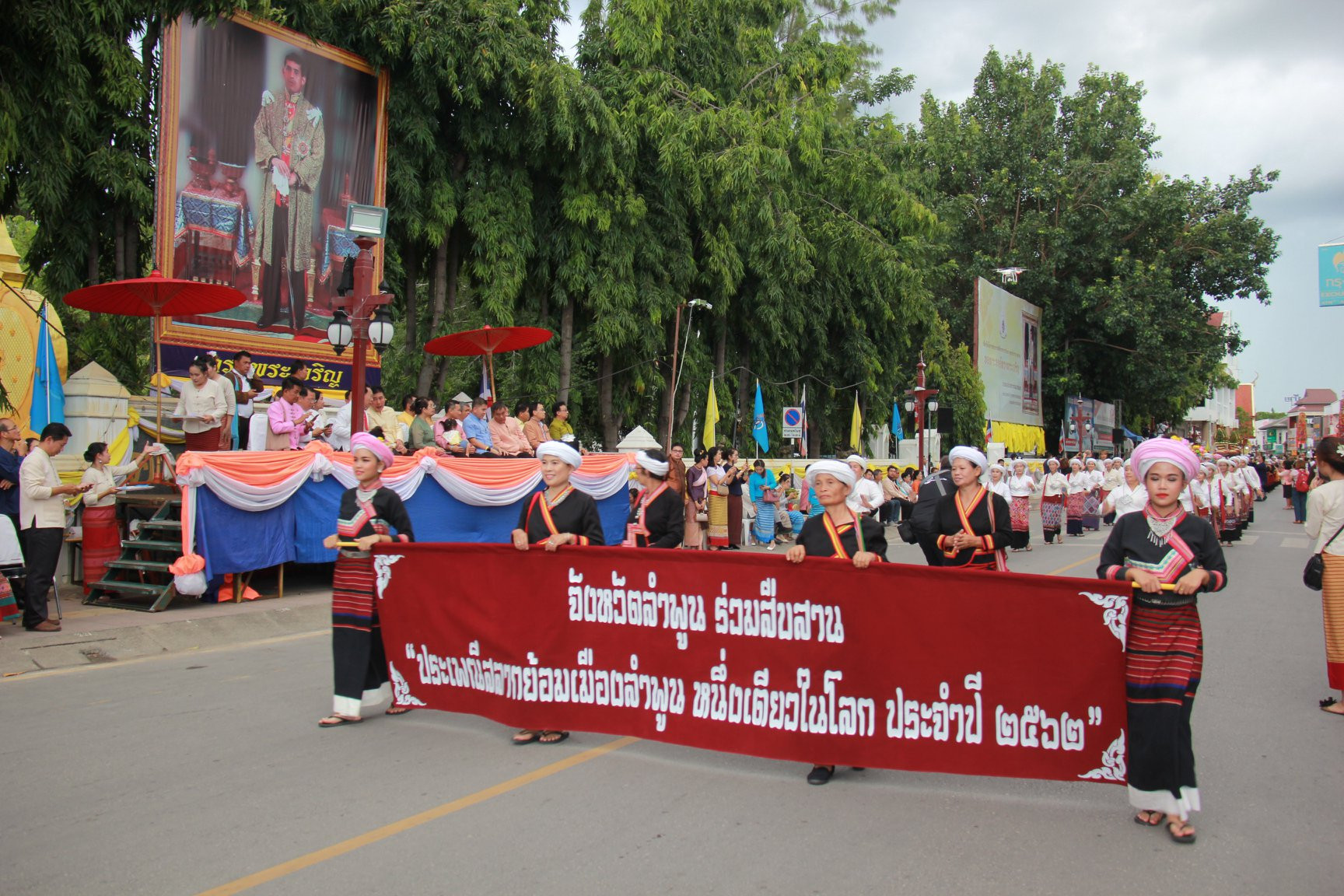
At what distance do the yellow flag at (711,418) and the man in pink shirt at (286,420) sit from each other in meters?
12.3

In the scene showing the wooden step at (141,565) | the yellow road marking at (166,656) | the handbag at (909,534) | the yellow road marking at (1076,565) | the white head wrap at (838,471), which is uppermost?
the white head wrap at (838,471)

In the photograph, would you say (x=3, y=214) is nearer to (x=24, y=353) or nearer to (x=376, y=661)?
(x=24, y=353)

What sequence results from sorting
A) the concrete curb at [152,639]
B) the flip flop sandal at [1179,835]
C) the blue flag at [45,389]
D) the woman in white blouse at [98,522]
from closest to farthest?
the flip flop sandal at [1179,835] → the concrete curb at [152,639] → the woman in white blouse at [98,522] → the blue flag at [45,389]

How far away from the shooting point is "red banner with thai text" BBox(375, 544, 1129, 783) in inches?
186

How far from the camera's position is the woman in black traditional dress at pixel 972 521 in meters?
6.09

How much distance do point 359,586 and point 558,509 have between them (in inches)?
53.9

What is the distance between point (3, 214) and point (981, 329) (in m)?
33.3

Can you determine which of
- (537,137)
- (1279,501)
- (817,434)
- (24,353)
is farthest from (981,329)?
(24,353)

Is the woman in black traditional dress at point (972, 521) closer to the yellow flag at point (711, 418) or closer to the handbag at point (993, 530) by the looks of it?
the handbag at point (993, 530)

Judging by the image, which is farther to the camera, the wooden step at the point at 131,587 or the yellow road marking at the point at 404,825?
the wooden step at the point at 131,587

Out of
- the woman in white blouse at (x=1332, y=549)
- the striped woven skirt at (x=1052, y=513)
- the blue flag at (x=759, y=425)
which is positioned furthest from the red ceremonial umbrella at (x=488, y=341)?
the striped woven skirt at (x=1052, y=513)

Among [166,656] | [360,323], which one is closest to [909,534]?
[166,656]

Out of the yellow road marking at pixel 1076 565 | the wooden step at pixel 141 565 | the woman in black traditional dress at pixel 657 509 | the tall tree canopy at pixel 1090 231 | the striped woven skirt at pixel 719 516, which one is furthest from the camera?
the tall tree canopy at pixel 1090 231

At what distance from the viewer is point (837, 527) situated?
5449 millimetres
